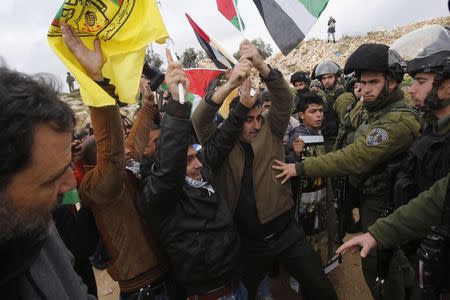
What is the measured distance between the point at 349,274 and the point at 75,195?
3.00m

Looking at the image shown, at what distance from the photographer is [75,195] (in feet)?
7.93

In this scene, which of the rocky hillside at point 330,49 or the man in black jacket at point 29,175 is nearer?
the man in black jacket at point 29,175

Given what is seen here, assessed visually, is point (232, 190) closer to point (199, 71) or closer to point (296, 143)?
point (296, 143)

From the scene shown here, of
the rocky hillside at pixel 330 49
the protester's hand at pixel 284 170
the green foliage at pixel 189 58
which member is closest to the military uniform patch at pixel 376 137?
the protester's hand at pixel 284 170

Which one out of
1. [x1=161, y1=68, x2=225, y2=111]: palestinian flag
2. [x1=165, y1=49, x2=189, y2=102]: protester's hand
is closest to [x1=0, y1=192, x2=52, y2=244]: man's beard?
[x1=165, y1=49, x2=189, y2=102]: protester's hand

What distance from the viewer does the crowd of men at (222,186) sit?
108cm

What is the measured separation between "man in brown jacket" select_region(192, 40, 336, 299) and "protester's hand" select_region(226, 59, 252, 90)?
0.12 metres

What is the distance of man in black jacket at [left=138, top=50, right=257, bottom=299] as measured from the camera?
1826mm

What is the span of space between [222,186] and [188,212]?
589 millimetres

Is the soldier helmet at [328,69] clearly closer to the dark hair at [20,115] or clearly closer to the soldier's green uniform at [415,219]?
the soldier's green uniform at [415,219]

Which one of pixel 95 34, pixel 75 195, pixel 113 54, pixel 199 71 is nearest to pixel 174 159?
pixel 113 54

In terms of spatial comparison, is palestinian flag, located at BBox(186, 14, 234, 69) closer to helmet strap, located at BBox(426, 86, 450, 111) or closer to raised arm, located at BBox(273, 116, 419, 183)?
raised arm, located at BBox(273, 116, 419, 183)

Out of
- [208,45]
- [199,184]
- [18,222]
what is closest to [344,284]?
[199,184]

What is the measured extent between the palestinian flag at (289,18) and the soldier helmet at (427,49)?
2.19 ft
